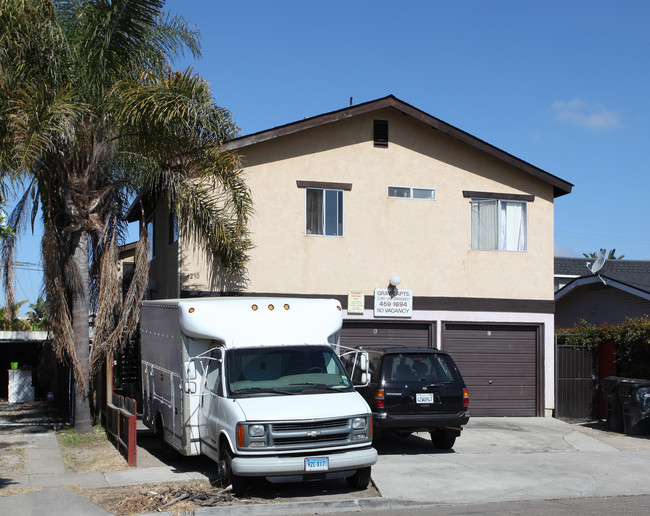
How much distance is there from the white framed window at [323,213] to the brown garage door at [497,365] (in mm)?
3606

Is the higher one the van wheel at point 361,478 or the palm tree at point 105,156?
the palm tree at point 105,156

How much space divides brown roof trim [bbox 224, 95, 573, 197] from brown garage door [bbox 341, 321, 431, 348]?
4.46 m

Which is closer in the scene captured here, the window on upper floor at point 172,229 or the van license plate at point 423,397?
the van license plate at point 423,397

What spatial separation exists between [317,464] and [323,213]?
9.29m

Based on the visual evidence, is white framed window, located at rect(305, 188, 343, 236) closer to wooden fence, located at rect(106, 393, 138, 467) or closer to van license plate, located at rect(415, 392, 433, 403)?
wooden fence, located at rect(106, 393, 138, 467)

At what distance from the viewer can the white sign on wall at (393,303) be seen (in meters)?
18.0

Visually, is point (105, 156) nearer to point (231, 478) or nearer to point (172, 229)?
point (172, 229)

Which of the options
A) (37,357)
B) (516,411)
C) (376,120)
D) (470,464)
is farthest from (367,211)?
(37,357)

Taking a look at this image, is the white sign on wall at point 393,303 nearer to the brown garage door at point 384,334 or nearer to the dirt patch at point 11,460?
the brown garage door at point 384,334

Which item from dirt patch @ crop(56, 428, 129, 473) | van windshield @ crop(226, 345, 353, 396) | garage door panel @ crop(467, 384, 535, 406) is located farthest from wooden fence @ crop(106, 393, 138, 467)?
garage door panel @ crop(467, 384, 535, 406)

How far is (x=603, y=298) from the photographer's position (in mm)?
23609

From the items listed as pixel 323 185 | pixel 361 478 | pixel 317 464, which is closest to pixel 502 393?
pixel 323 185

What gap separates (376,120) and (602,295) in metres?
9.78

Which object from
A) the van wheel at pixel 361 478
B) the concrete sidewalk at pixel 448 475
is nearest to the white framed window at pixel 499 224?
the concrete sidewalk at pixel 448 475
